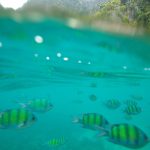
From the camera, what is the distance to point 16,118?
7.46 metres

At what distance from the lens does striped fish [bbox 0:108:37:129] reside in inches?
287

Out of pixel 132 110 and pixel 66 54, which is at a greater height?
pixel 66 54

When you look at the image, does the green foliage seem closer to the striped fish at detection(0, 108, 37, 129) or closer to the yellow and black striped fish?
the yellow and black striped fish

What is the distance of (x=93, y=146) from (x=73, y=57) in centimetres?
Answer: 871

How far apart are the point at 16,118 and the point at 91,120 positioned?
233 cm

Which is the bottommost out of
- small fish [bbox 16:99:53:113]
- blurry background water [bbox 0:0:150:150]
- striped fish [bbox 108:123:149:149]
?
striped fish [bbox 108:123:149:149]

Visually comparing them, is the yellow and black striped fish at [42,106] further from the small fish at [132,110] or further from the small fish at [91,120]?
the small fish at [132,110]

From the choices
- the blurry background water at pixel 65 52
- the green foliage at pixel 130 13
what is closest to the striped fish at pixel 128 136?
the blurry background water at pixel 65 52

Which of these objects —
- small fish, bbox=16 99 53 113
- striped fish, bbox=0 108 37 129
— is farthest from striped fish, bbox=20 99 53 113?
striped fish, bbox=0 108 37 129

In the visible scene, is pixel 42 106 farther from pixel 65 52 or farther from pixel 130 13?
pixel 65 52

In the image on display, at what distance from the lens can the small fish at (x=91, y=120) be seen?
→ 7539mm

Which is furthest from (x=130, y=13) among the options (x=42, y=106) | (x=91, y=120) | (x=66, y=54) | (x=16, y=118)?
(x=16, y=118)

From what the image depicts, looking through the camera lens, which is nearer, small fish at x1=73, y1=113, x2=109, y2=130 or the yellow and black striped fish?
small fish at x1=73, y1=113, x2=109, y2=130

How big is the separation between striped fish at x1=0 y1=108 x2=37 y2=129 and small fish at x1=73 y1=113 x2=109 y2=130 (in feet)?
4.81
